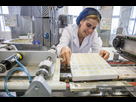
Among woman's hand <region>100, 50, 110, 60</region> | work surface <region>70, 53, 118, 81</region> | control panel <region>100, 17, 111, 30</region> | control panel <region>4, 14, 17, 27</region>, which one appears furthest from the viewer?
control panel <region>100, 17, 111, 30</region>

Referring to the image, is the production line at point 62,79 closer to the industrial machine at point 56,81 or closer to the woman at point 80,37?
the industrial machine at point 56,81

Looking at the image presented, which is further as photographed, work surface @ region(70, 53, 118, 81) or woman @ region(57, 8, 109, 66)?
woman @ region(57, 8, 109, 66)

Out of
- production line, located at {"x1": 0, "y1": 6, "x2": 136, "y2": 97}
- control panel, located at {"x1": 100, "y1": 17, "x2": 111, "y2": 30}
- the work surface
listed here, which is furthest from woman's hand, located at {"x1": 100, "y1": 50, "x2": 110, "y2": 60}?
control panel, located at {"x1": 100, "y1": 17, "x2": 111, "y2": 30}

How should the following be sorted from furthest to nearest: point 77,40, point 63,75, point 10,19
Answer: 1. point 10,19
2. point 77,40
3. point 63,75

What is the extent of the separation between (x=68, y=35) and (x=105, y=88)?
3.74 feet

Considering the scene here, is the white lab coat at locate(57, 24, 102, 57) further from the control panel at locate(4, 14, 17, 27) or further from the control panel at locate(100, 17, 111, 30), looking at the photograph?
the control panel at locate(4, 14, 17, 27)

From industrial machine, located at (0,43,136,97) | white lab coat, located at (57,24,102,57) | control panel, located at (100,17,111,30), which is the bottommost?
industrial machine, located at (0,43,136,97)

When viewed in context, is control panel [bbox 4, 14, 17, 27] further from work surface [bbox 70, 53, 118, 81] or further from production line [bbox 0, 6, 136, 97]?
work surface [bbox 70, 53, 118, 81]

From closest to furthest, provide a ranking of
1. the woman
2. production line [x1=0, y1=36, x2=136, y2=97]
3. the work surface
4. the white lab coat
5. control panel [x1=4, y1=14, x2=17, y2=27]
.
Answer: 1. production line [x1=0, y1=36, x2=136, y2=97]
2. the work surface
3. the woman
4. the white lab coat
5. control panel [x1=4, y1=14, x2=17, y2=27]

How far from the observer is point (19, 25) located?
10.4ft

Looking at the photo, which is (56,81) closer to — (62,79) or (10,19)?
(62,79)

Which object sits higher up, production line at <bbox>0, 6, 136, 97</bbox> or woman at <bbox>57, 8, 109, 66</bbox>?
woman at <bbox>57, 8, 109, 66</bbox>

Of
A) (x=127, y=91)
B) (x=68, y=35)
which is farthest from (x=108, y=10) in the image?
(x=127, y=91)

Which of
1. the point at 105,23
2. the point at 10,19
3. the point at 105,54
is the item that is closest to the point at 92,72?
the point at 105,54
